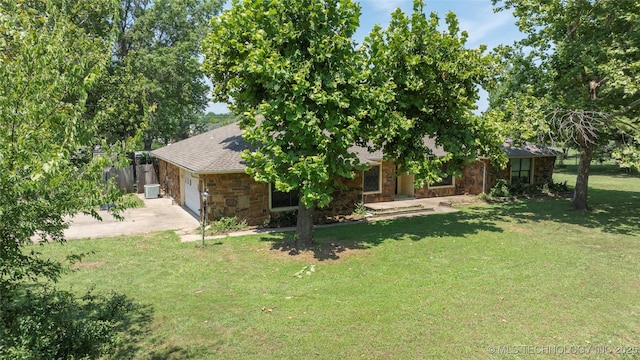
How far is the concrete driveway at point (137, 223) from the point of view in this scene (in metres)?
13.2

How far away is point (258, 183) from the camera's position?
46.6 ft

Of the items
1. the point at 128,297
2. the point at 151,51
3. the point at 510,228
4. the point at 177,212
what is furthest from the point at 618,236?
the point at 151,51

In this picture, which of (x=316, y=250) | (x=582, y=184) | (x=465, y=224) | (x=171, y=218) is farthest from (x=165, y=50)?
(x=582, y=184)

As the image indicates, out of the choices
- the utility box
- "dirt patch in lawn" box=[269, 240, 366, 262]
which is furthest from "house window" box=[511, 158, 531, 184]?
the utility box

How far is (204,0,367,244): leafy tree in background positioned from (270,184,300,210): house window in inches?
168

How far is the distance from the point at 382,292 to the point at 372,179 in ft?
38.0

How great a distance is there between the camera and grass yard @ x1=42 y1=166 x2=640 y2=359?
5.84m

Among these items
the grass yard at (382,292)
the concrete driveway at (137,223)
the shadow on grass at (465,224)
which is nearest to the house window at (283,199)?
the shadow on grass at (465,224)

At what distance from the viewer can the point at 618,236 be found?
12.6 metres

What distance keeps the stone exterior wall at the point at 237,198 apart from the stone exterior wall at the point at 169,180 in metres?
6.21

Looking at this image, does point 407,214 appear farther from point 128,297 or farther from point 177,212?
point 128,297

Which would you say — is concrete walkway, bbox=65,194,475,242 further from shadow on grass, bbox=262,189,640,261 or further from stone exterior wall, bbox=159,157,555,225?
shadow on grass, bbox=262,189,640,261

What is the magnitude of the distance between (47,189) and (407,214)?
48.7ft

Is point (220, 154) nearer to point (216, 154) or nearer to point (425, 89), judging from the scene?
point (216, 154)
